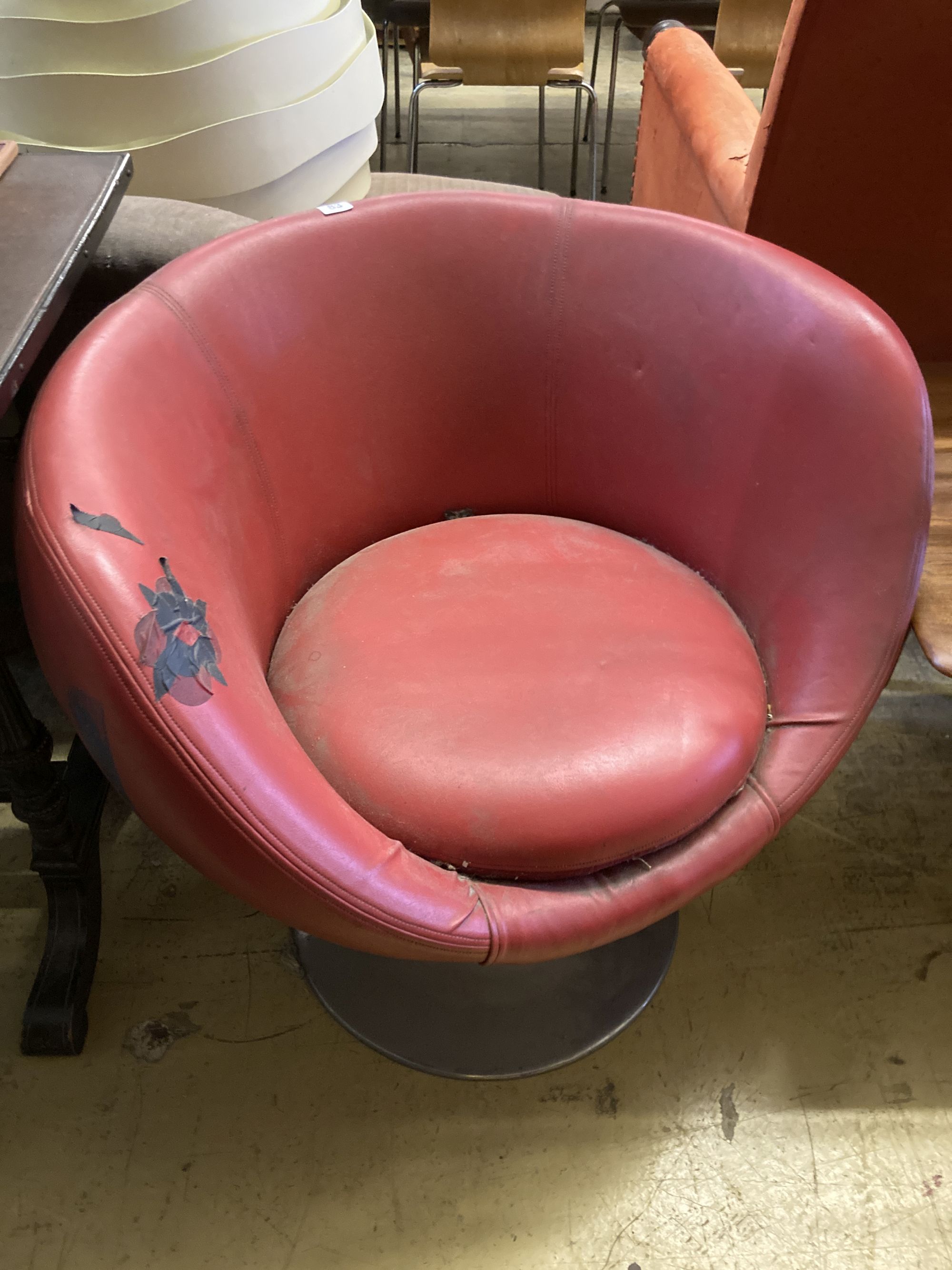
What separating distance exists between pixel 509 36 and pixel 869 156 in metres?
1.91

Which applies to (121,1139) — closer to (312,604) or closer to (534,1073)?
(534,1073)

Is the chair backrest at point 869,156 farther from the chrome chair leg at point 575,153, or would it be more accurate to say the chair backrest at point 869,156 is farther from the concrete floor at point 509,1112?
the chrome chair leg at point 575,153

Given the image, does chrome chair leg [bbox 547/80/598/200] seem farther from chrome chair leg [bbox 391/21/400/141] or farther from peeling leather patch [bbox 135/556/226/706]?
peeling leather patch [bbox 135/556/226/706]

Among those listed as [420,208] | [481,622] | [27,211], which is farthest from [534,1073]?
[27,211]

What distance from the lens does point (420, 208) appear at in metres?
1.05

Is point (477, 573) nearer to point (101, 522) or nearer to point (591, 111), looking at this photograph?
point (101, 522)

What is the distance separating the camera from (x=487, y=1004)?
118 centimetres

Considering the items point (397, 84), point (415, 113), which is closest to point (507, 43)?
point (415, 113)

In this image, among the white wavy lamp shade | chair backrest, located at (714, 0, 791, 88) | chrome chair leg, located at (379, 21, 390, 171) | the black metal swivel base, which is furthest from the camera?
chrome chair leg, located at (379, 21, 390, 171)

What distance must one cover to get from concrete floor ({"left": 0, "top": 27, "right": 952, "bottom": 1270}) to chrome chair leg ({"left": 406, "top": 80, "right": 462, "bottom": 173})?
2422mm

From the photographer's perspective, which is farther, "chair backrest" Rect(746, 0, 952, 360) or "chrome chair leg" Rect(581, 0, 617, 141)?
"chrome chair leg" Rect(581, 0, 617, 141)

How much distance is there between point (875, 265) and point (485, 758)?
3.05 ft

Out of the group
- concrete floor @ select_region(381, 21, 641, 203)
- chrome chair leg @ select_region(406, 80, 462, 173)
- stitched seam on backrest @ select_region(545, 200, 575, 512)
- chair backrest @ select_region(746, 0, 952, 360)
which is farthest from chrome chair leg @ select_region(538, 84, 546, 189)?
stitched seam on backrest @ select_region(545, 200, 575, 512)

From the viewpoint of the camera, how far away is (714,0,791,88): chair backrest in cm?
267
